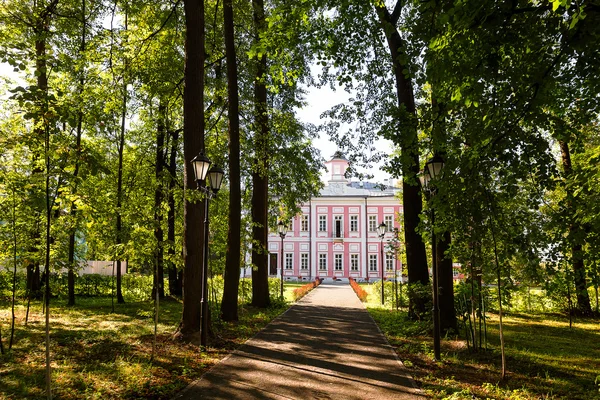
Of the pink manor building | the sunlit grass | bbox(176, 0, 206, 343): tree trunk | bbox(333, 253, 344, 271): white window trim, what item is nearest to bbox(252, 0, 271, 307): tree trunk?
the sunlit grass

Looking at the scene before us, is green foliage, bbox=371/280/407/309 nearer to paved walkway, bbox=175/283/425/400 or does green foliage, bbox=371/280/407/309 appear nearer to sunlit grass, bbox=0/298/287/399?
paved walkway, bbox=175/283/425/400

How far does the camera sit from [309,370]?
618 centimetres

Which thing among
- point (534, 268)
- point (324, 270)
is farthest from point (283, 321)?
point (324, 270)

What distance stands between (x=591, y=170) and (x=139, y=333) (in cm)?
873

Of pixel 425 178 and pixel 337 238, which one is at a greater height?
pixel 425 178

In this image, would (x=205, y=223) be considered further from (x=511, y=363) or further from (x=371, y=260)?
(x=371, y=260)

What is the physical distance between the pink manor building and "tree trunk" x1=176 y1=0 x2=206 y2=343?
113 feet

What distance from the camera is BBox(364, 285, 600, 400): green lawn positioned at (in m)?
5.25

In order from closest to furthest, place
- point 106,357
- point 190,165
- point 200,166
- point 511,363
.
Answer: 1. point 106,357
2. point 511,363
3. point 200,166
4. point 190,165

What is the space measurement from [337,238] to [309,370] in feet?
121

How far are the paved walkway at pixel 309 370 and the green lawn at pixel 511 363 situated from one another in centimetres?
41

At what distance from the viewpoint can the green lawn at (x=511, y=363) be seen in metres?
5.25

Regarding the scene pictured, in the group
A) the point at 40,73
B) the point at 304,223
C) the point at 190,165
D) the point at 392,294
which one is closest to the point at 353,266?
the point at 304,223

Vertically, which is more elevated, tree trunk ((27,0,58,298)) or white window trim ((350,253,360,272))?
tree trunk ((27,0,58,298))
